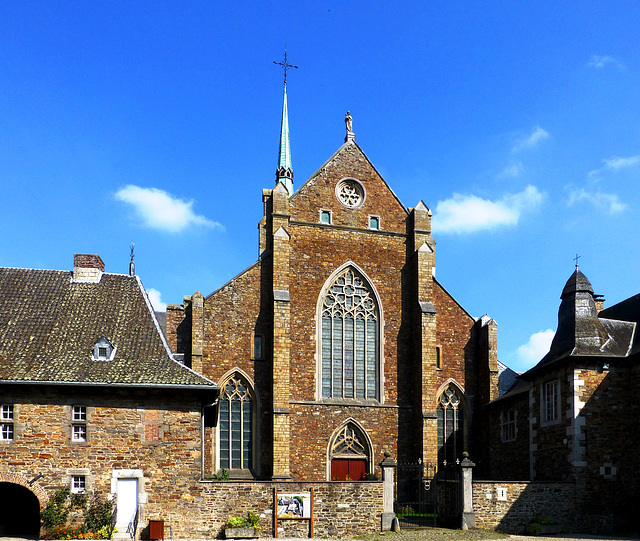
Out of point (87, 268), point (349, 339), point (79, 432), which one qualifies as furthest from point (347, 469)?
point (87, 268)

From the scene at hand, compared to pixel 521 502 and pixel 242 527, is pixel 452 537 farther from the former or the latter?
pixel 242 527

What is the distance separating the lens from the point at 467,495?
24.5 metres

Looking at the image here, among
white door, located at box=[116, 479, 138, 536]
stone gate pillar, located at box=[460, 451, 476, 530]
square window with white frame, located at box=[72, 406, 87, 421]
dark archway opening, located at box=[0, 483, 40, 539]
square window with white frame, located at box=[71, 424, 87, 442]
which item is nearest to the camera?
white door, located at box=[116, 479, 138, 536]

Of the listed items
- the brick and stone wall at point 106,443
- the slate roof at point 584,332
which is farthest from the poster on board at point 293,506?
the slate roof at point 584,332

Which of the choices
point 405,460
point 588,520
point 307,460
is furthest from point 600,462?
point 307,460

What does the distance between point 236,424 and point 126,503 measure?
294 inches

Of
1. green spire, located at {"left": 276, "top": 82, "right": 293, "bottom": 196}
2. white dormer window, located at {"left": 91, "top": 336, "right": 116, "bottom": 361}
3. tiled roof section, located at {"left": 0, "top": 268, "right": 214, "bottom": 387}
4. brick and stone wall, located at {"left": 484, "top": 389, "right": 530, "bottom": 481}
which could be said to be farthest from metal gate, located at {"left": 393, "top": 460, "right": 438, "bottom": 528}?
green spire, located at {"left": 276, "top": 82, "right": 293, "bottom": 196}

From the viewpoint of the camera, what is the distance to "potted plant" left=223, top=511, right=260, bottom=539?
22688mm

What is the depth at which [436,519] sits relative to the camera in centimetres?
2588

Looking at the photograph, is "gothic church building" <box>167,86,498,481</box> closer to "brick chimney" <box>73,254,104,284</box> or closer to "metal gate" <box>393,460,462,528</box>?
"metal gate" <box>393,460,462,528</box>

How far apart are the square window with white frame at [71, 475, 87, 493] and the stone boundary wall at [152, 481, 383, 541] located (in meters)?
2.20

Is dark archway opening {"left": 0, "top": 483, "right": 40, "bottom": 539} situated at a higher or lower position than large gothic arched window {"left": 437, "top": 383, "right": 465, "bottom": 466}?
lower

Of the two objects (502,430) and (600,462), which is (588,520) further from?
(502,430)

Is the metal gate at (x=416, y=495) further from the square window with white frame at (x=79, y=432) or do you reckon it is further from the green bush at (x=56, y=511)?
the green bush at (x=56, y=511)
